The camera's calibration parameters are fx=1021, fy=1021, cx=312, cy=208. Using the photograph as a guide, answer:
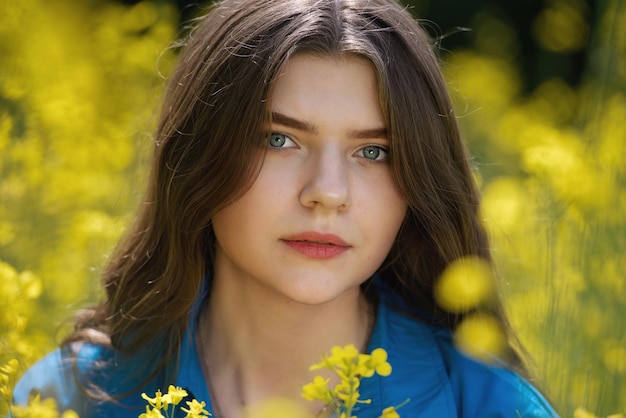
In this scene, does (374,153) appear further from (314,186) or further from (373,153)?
(314,186)

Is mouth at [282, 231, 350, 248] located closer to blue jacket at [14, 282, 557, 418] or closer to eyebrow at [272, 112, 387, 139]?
eyebrow at [272, 112, 387, 139]

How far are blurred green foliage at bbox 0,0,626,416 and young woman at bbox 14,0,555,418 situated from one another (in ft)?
0.56

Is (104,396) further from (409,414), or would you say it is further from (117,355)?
(409,414)

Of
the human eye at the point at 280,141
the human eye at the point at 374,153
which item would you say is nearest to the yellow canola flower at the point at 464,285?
the human eye at the point at 374,153

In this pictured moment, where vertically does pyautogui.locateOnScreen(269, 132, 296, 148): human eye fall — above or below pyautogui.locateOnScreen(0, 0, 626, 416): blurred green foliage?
above

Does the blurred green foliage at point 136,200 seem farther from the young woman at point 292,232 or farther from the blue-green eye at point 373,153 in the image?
the blue-green eye at point 373,153

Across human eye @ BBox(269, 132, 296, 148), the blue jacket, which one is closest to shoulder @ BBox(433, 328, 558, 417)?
the blue jacket

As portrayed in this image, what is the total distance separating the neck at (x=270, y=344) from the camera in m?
1.79

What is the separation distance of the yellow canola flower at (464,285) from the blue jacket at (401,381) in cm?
7

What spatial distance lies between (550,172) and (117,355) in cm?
104

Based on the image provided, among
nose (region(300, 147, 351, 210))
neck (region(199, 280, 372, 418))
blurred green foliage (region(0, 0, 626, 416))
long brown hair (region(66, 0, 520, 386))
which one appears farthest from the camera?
blurred green foliage (region(0, 0, 626, 416))

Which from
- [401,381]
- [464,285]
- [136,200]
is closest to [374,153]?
[464,285]

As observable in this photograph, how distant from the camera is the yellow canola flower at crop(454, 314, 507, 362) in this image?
5.94ft

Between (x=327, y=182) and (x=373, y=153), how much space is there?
0.15 metres
